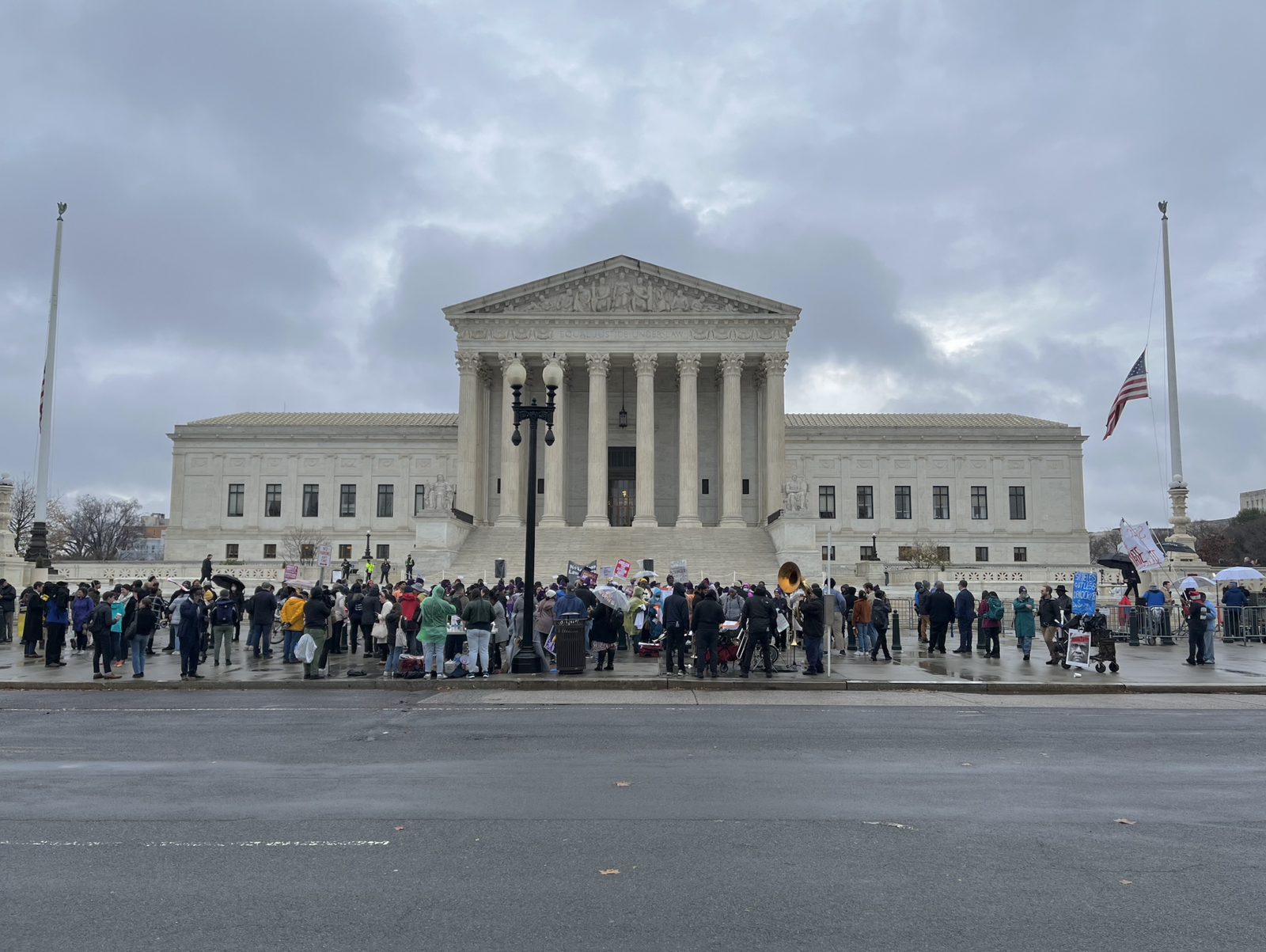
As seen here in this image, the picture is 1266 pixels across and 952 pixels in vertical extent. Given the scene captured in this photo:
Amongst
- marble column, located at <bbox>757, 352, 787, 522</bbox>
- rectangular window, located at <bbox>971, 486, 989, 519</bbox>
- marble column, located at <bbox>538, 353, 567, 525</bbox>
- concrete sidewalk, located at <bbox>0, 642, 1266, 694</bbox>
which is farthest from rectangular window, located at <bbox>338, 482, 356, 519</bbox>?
concrete sidewalk, located at <bbox>0, 642, 1266, 694</bbox>

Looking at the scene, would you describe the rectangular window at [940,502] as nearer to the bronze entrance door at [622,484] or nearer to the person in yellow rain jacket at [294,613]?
the bronze entrance door at [622,484]

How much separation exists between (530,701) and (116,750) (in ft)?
21.1

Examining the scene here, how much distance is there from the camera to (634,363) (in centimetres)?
5459

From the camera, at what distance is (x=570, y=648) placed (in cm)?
1883

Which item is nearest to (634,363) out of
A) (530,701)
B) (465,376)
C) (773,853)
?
(465,376)

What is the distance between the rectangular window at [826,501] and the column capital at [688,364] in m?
22.0

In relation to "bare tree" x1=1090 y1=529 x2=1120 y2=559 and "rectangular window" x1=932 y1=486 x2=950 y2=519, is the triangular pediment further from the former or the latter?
"bare tree" x1=1090 y1=529 x2=1120 y2=559

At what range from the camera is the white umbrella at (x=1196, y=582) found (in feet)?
87.8

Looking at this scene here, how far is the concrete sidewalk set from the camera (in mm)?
17609

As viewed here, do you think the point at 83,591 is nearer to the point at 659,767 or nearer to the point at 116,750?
the point at 116,750

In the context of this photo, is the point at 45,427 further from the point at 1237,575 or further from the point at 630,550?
the point at 1237,575

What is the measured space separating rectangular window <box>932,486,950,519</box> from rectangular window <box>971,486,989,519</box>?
1827 millimetres

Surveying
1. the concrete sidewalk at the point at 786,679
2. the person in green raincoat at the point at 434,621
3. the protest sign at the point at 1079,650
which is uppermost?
the person in green raincoat at the point at 434,621

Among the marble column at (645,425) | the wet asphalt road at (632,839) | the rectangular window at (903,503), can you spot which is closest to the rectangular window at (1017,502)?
the rectangular window at (903,503)
